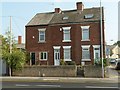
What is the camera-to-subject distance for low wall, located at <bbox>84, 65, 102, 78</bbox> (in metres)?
33.2

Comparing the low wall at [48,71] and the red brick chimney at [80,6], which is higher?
the red brick chimney at [80,6]

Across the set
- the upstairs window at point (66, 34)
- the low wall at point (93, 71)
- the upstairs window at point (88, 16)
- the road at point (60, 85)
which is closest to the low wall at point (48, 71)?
the low wall at point (93, 71)

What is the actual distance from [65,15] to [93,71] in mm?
14165

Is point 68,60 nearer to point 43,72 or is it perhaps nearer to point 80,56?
point 80,56

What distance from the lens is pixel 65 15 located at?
45.1m

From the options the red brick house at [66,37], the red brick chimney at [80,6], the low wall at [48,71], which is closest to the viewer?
the low wall at [48,71]

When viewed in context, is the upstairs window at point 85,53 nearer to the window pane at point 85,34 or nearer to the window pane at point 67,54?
the window pane at point 85,34

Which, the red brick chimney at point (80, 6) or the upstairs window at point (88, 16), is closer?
the upstairs window at point (88, 16)

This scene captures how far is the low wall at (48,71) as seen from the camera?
34.2 m

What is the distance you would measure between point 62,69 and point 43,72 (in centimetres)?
247

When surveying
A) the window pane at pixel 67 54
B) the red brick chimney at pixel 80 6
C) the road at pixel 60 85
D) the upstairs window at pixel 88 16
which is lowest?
the road at pixel 60 85

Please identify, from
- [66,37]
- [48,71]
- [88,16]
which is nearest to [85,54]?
[66,37]

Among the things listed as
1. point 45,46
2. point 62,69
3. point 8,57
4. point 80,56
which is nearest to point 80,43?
point 80,56

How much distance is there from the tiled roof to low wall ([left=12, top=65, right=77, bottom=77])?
10.2m
